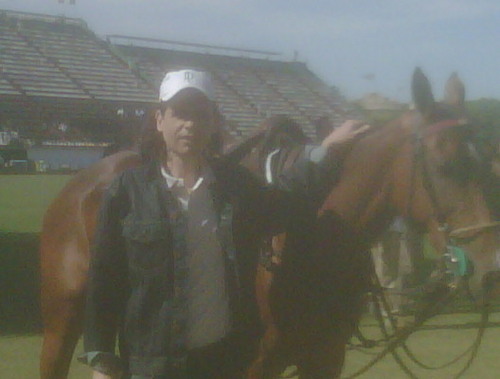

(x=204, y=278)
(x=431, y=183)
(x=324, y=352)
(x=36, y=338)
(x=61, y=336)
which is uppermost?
(x=431, y=183)

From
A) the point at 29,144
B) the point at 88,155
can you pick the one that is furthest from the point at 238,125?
the point at 29,144

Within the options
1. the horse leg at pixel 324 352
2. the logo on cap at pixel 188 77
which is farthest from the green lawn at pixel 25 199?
the logo on cap at pixel 188 77

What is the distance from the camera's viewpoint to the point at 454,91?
3.32 m

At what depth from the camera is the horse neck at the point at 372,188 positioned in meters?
3.31

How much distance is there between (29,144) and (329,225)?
28701 mm

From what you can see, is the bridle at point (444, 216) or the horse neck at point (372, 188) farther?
the horse neck at point (372, 188)

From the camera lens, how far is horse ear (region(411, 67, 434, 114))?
3152 millimetres

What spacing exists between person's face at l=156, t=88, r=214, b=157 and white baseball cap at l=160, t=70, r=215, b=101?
12mm

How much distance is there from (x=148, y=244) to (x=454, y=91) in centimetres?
159

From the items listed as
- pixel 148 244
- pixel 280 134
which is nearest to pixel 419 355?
pixel 280 134

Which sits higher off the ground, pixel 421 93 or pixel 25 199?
pixel 421 93

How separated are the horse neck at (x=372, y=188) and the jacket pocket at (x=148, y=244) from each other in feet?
3.85

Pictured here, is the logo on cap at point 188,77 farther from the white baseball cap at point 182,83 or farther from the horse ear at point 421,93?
the horse ear at point 421,93

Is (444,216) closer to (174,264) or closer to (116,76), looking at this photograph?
(174,264)
